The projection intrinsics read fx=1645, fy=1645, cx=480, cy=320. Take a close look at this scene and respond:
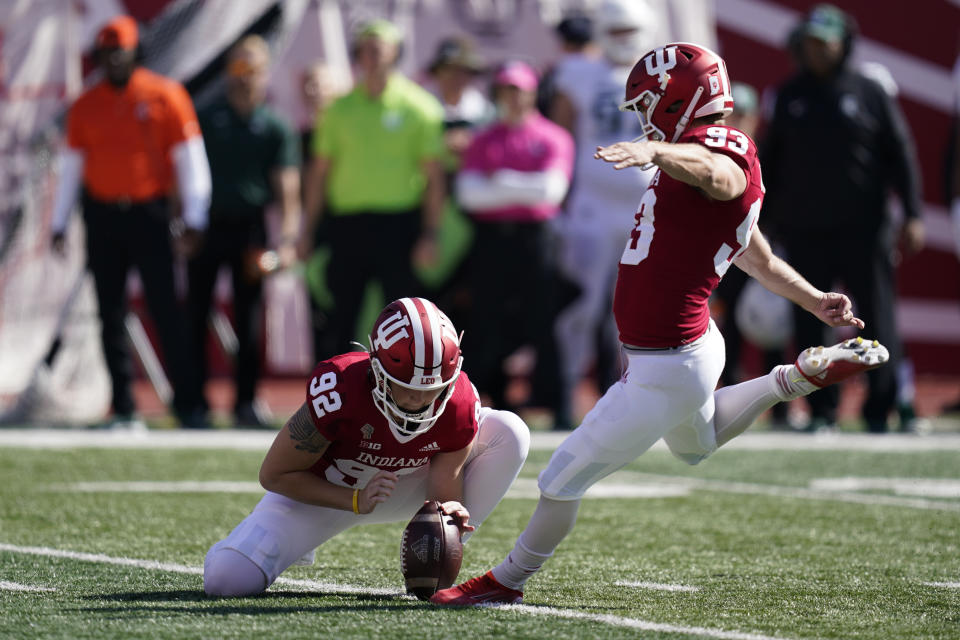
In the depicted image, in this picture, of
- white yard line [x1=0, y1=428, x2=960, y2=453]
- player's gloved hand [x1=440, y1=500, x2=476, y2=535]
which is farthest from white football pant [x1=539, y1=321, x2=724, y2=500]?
white yard line [x1=0, y1=428, x2=960, y2=453]

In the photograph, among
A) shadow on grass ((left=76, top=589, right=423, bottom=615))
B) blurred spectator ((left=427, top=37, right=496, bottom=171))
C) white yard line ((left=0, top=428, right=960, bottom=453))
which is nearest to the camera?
shadow on grass ((left=76, top=589, right=423, bottom=615))

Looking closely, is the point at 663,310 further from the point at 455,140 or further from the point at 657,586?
the point at 455,140

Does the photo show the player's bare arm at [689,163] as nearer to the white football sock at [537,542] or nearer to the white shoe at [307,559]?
the white football sock at [537,542]

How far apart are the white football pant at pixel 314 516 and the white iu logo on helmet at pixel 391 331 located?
631mm

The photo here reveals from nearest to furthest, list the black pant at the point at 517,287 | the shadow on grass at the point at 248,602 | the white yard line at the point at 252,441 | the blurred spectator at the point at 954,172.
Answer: the shadow on grass at the point at 248,602, the white yard line at the point at 252,441, the black pant at the point at 517,287, the blurred spectator at the point at 954,172

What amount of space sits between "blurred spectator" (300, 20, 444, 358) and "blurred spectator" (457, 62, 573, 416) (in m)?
0.29

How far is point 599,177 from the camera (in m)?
9.45

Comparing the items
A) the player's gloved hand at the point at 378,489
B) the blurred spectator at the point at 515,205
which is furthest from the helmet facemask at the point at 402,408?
the blurred spectator at the point at 515,205

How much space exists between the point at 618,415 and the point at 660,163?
816mm

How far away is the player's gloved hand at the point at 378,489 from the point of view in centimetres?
446

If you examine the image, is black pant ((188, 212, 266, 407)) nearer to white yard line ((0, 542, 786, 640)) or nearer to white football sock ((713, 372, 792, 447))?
white yard line ((0, 542, 786, 640))

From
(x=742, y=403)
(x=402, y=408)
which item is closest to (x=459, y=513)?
(x=402, y=408)

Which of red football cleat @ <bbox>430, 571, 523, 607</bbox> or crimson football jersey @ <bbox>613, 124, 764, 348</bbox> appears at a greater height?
crimson football jersey @ <bbox>613, 124, 764, 348</bbox>

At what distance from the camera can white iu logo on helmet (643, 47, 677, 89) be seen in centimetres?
453
